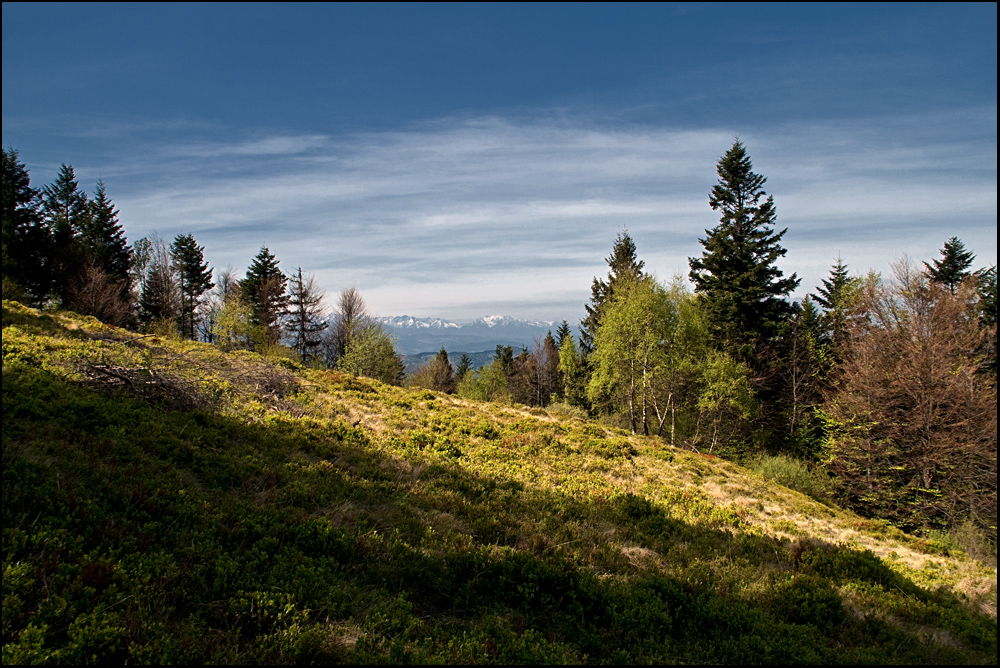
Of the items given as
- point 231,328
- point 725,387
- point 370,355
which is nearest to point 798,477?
point 725,387

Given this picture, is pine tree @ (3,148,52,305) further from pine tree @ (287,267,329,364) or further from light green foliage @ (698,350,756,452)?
light green foliage @ (698,350,756,452)

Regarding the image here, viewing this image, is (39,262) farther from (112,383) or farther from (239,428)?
(239,428)

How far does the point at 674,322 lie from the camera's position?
2991cm

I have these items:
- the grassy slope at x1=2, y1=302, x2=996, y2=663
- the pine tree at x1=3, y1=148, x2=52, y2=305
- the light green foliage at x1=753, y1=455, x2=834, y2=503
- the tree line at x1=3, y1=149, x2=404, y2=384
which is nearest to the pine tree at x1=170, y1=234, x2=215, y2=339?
the tree line at x1=3, y1=149, x2=404, y2=384

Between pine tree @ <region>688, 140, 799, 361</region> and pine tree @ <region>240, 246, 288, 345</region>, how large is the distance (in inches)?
1674

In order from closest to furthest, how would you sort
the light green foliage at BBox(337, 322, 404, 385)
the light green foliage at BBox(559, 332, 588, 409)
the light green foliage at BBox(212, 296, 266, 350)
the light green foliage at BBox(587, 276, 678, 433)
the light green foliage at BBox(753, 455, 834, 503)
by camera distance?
1. the light green foliage at BBox(753, 455, 834, 503)
2. the light green foliage at BBox(587, 276, 678, 433)
3. the light green foliage at BBox(212, 296, 266, 350)
4. the light green foliage at BBox(337, 322, 404, 385)
5. the light green foliage at BBox(559, 332, 588, 409)

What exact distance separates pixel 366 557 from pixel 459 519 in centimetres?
239

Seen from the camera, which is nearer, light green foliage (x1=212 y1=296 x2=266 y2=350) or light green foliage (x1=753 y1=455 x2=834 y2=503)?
light green foliage (x1=753 y1=455 x2=834 y2=503)

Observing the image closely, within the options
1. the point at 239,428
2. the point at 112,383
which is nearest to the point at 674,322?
the point at 239,428

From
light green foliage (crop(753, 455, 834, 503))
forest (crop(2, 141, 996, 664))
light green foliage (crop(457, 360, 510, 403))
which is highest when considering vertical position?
forest (crop(2, 141, 996, 664))

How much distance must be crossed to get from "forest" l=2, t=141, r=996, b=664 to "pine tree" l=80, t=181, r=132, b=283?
113 ft

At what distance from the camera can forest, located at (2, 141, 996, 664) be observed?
15.1 feet

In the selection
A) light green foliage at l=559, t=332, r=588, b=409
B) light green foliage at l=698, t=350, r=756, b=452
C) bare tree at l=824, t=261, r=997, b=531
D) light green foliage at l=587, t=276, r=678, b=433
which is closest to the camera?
bare tree at l=824, t=261, r=997, b=531

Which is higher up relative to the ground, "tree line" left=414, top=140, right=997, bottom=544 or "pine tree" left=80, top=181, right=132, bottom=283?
"pine tree" left=80, top=181, right=132, bottom=283
